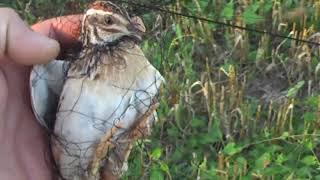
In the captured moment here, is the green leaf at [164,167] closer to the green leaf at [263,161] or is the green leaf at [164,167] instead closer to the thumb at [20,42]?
the green leaf at [263,161]

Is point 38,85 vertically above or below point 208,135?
above

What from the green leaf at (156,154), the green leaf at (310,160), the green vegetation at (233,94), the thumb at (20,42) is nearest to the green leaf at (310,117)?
the green vegetation at (233,94)

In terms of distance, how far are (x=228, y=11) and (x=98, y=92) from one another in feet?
3.34

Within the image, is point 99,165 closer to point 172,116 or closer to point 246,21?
point 172,116

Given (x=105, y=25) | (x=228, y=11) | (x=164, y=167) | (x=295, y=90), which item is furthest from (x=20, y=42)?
(x=228, y=11)

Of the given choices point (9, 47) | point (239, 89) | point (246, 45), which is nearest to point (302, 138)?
point (239, 89)

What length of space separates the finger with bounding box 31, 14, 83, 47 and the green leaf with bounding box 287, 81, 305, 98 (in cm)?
81

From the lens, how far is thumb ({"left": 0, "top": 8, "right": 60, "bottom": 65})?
0.98 m

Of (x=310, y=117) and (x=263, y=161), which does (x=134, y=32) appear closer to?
(x=263, y=161)

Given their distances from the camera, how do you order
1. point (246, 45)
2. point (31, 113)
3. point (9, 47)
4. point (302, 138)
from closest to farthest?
1. point (9, 47)
2. point (31, 113)
3. point (302, 138)
4. point (246, 45)

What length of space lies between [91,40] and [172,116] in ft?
2.55

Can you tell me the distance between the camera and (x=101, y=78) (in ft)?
3.47

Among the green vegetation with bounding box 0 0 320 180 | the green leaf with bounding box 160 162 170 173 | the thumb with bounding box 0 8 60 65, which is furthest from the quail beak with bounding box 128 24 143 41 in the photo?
the green leaf with bounding box 160 162 170 173

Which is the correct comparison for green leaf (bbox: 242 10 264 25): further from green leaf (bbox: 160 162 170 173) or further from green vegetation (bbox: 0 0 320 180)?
green leaf (bbox: 160 162 170 173)
